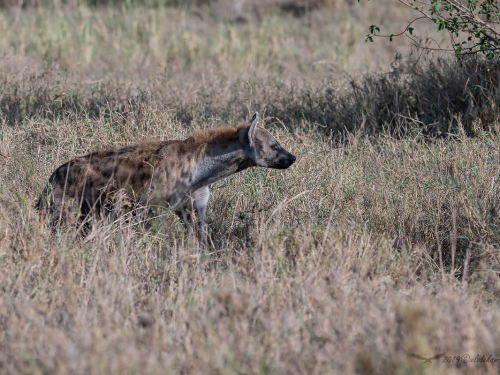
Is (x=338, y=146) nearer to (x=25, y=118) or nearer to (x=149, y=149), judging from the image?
(x=149, y=149)

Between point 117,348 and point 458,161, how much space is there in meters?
4.98

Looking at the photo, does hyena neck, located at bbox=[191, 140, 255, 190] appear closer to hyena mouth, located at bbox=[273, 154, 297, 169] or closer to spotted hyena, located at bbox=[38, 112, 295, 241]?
spotted hyena, located at bbox=[38, 112, 295, 241]

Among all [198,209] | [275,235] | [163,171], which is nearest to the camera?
[275,235]

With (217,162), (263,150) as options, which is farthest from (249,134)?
(217,162)

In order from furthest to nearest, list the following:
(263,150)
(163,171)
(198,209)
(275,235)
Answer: (263,150), (198,209), (163,171), (275,235)

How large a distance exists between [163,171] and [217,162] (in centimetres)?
54

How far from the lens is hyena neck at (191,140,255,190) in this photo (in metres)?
7.32

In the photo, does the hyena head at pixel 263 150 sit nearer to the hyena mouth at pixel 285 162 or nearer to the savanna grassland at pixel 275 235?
the hyena mouth at pixel 285 162

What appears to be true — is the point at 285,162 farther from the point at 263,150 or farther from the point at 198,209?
the point at 198,209

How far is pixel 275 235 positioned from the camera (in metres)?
6.01

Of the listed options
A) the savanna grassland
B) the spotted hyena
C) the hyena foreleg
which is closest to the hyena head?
the spotted hyena

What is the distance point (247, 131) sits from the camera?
24.3 ft

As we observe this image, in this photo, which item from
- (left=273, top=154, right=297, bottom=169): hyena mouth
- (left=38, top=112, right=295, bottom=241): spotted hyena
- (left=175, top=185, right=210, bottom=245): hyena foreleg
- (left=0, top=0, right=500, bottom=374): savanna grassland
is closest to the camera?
(left=0, top=0, right=500, bottom=374): savanna grassland

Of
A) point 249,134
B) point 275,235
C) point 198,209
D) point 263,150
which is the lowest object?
point 198,209
